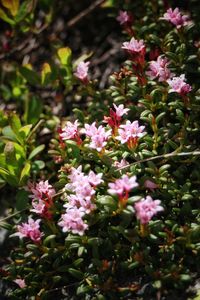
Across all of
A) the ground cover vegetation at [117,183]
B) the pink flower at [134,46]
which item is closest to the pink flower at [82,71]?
the ground cover vegetation at [117,183]

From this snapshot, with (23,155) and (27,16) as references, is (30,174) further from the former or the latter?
(27,16)

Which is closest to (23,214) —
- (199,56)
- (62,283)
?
(62,283)

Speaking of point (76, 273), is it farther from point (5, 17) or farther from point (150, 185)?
point (5, 17)

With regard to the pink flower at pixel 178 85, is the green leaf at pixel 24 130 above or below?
below

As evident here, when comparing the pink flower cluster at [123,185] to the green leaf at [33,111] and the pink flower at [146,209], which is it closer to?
the pink flower at [146,209]

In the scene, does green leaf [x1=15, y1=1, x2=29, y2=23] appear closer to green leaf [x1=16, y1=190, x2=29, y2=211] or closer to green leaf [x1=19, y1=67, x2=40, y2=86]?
green leaf [x1=19, y1=67, x2=40, y2=86]

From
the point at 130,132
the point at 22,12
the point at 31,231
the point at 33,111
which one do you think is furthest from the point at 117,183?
the point at 22,12

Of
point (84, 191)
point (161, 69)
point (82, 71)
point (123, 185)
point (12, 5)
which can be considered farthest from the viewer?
point (12, 5)

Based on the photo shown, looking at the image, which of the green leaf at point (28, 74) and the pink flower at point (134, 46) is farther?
the green leaf at point (28, 74)
